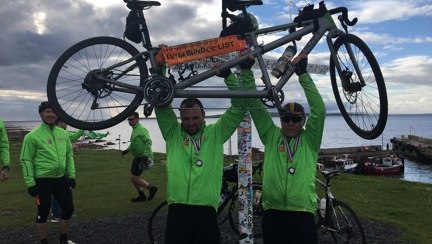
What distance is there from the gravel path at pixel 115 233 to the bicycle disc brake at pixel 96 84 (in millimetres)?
3846

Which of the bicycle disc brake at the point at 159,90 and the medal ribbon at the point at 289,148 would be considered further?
the bicycle disc brake at the point at 159,90

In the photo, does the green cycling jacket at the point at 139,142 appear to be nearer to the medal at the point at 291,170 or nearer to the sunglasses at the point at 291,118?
Result: the sunglasses at the point at 291,118

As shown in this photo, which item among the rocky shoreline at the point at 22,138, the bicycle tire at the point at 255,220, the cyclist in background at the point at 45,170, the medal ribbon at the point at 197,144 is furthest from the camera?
the rocky shoreline at the point at 22,138

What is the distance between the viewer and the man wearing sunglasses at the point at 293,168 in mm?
3615

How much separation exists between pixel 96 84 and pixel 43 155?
2.82m

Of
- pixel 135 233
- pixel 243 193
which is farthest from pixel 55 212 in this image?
pixel 243 193

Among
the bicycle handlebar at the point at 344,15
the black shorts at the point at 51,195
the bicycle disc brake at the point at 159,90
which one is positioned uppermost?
the bicycle handlebar at the point at 344,15

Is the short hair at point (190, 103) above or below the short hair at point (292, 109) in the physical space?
above

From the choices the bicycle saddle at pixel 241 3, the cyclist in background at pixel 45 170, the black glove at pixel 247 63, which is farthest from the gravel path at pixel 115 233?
the bicycle saddle at pixel 241 3

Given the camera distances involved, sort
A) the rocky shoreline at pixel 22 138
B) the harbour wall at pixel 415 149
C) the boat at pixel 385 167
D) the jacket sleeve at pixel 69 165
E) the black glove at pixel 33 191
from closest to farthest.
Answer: the black glove at pixel 33 191, the jacket sleeve at pixel 69 165, the boat at pixel 385 167, the rocky shoreline at pixel 22 138, the harbour wall at pixel 415 149

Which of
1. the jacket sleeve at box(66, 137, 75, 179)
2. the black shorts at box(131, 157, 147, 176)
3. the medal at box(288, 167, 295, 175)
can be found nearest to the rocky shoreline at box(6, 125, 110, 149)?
the black shorts at box(131, 157, 147, 176)

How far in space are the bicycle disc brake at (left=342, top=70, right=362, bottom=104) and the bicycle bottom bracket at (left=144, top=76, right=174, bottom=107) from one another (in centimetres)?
240

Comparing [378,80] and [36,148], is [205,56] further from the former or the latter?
[36,148]

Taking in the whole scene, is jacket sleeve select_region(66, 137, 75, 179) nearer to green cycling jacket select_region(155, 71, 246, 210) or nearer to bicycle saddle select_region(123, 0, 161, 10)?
green cycling jacket select_region(155, 71, 246, 210)
